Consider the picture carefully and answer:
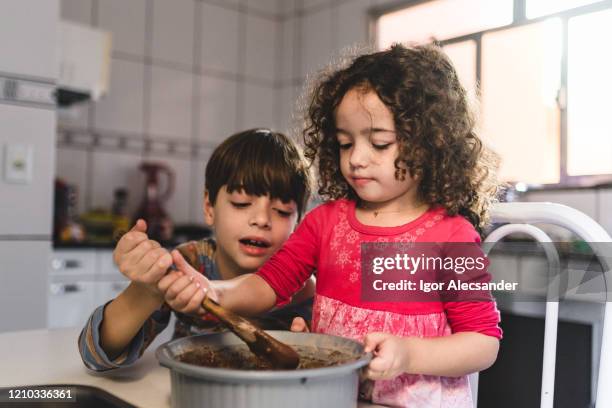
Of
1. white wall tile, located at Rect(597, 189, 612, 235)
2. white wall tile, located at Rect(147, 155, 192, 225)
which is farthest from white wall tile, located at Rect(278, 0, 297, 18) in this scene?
white wall tile, located at Rect(597, 189, 612, 235)

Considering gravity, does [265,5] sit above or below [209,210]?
above

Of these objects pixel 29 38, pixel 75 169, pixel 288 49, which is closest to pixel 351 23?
pixel 288 49

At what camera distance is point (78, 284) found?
101 inches

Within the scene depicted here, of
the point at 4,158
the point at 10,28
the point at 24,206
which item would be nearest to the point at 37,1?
the point at 10,28

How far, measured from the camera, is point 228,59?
370 cm

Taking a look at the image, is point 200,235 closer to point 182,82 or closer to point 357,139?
point 182,82

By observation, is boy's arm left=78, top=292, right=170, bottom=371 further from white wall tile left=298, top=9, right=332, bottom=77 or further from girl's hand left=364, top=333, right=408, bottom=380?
white wall tile left=298, top=9, right=332, bottom=77

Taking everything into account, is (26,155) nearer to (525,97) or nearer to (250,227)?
(250,227)

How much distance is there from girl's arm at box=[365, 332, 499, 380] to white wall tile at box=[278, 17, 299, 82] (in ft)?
11.0

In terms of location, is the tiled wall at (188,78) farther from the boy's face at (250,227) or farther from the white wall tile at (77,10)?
the boy's face at (250,227)

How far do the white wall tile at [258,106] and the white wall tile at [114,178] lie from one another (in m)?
0.79

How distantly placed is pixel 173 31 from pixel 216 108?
0.51 m

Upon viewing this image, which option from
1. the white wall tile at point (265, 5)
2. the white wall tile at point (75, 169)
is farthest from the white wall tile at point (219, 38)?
the white wall tile at point (75, 169)

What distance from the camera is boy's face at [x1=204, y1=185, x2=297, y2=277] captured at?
959mm
